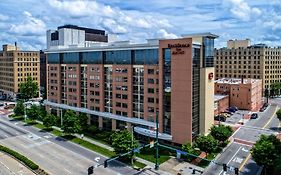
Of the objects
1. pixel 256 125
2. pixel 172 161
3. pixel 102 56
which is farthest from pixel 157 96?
pixel 256 125

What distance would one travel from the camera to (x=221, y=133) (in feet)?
206

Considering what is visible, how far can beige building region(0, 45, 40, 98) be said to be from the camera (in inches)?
5335

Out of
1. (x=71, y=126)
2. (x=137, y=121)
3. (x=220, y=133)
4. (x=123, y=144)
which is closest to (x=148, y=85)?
(x=137, y=121)

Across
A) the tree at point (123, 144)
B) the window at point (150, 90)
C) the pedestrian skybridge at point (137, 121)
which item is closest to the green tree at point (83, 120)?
the pedestrian skybridge at point (137, 121)

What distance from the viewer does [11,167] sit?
55.0m

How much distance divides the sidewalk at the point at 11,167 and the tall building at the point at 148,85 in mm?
27002

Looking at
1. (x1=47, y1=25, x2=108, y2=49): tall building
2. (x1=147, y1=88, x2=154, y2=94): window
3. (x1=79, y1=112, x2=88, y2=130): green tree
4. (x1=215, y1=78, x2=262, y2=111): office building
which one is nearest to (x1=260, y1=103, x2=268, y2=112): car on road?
(x1=215, y1=78, x2=262, y2=111): office building

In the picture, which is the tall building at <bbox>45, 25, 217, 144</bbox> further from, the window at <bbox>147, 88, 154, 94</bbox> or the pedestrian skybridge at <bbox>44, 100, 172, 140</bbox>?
the window at <bbox>147, 88, 154, 94</bbox>

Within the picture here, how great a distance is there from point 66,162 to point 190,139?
26.9 meters

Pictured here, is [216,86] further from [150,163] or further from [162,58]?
[150,163]

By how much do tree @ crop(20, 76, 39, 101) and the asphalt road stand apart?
45.2 metres

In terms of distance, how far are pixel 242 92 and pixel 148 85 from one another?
1983 inches

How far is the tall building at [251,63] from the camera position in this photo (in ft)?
436

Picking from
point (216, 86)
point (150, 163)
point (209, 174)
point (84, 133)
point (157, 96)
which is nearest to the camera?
point (209, 174)
